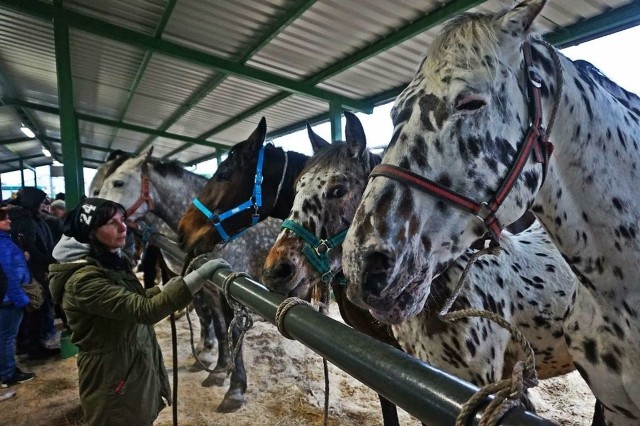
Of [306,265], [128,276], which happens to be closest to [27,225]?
[128,276]

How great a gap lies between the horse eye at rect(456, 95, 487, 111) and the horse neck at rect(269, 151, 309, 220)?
204 centimetres

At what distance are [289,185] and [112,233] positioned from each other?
4.39 feet

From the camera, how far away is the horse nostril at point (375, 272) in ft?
2.76

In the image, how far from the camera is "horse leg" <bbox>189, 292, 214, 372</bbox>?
163 inches

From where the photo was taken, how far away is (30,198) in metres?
4.69

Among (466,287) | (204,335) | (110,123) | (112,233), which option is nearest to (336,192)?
(466,287)

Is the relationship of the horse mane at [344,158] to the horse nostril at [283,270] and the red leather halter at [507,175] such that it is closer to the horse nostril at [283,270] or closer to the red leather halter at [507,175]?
the horse nostril at [283,270]

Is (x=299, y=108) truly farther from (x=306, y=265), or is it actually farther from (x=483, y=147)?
(x=483, y=147)

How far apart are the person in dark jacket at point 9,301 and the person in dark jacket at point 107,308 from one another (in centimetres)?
242

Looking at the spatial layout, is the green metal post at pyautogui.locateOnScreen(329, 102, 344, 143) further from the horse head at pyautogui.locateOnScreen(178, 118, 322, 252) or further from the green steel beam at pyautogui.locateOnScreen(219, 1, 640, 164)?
the horse head at pyautogui.locateOnScreen(178, 118, 322, 252)

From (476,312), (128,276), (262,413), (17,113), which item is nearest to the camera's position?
(476,312)

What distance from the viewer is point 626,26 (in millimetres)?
3344

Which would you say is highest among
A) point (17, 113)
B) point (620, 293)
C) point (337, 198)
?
point (17, 113)

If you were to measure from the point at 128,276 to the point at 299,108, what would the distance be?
690 centimetres
